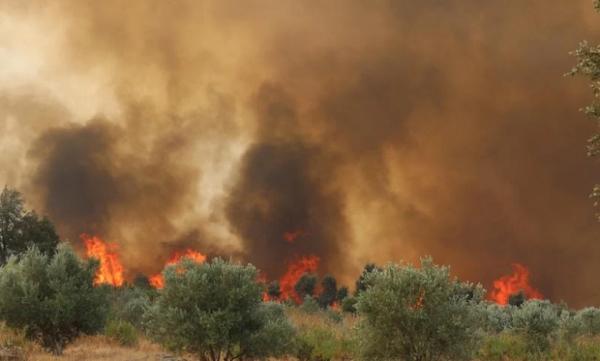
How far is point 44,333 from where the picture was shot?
32656 mm

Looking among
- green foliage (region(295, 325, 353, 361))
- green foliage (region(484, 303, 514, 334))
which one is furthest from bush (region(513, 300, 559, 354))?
green foliage (region(295, 325, 353, 361))

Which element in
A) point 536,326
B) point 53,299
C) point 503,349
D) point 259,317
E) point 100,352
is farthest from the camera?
point 536,326

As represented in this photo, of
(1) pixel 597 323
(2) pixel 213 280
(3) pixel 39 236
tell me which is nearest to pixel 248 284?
(2) pixel 213 280

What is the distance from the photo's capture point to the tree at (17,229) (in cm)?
7631

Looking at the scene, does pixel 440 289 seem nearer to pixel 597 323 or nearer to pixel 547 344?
pixel 547 344

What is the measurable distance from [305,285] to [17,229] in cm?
5792

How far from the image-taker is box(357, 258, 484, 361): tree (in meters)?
23.1

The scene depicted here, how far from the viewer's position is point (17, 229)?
77.1 m

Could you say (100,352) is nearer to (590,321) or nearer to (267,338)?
(267,338)

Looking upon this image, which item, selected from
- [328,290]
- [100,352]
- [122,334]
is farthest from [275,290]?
[100,352]

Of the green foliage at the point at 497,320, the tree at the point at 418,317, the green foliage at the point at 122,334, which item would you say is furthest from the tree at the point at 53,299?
the green foliage at the point at 497,320

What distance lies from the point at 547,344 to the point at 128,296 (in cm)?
4106

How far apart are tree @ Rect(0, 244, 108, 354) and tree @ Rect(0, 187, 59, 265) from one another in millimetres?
46100

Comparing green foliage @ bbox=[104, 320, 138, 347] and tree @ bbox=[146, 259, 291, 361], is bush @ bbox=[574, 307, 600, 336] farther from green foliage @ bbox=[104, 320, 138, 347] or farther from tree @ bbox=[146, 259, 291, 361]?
green foliage @ bbox=[104, 320, 138, 347]
